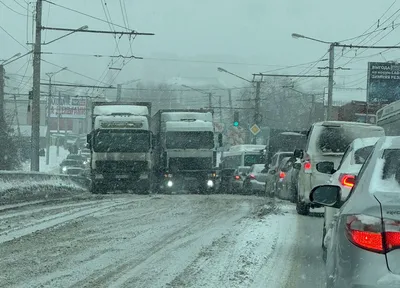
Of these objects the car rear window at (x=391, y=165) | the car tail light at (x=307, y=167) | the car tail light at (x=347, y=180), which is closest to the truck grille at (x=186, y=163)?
the car tail light at (x=307, y=167)


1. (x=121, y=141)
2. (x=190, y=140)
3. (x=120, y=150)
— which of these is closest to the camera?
(x=121, y=141)

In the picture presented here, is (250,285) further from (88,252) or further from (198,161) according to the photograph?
(198,161)

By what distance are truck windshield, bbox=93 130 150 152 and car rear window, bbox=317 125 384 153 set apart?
45.7ft

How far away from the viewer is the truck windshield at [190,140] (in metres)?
30.7

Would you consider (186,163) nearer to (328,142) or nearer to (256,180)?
(256,180)

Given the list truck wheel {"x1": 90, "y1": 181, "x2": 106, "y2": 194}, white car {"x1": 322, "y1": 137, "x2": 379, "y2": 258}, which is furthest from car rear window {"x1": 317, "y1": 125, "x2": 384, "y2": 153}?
truck wheel {"x1": 90, "y1": 181, "x2": 106, "y2": 194}

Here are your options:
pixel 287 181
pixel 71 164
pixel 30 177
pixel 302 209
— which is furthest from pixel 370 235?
pixel 71 164

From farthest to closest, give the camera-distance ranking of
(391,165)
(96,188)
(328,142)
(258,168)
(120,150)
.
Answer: (258,168), (96,188), (120,150), (328,142), (391,165)

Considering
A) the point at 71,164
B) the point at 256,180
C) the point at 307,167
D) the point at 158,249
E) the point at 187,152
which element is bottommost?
the point at 71,164

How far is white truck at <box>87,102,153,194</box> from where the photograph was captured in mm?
27781

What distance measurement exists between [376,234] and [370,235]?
4 centimetres

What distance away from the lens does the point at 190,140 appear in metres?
30.8

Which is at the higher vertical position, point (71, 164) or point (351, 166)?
point (351, 166)

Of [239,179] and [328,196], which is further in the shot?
[239,179]
